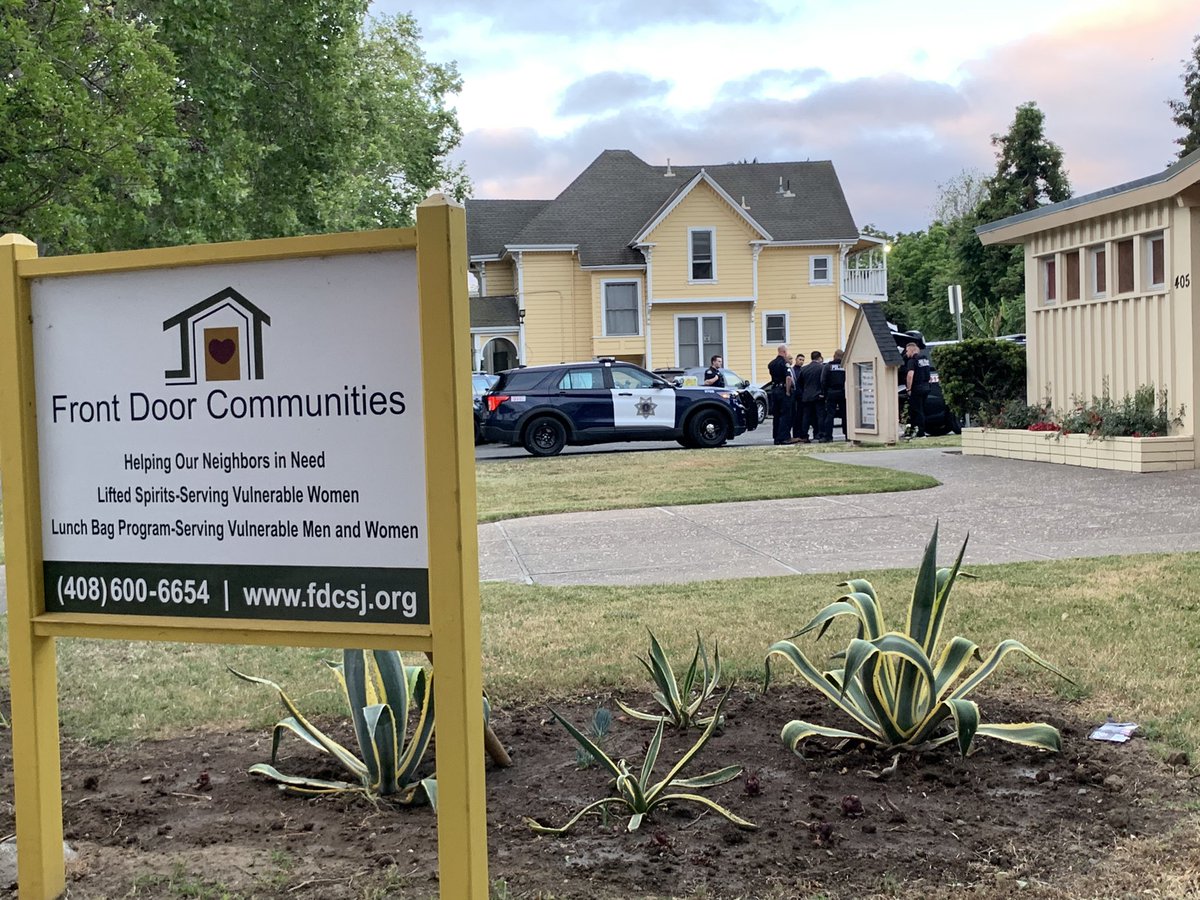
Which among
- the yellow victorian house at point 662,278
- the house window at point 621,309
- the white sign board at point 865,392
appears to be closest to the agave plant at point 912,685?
the white sign board at point 865,392

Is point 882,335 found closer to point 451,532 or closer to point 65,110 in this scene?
point 65,110

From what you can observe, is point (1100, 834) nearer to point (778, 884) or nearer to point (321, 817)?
point (778, 884)

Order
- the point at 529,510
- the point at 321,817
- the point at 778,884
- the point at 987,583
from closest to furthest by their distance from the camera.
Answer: the point at 778,884, the point at 321,817, the point at 987,583, the point at 529,510

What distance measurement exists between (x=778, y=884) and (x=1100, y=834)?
3.34 ft

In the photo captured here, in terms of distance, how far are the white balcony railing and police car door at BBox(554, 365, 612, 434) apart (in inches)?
1050

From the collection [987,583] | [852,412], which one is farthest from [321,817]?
[852,412]

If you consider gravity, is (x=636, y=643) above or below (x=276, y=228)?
below

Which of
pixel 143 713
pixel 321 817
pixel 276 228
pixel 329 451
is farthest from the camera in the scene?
pixel 276 228

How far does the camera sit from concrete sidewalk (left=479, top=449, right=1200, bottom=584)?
857 centimetres

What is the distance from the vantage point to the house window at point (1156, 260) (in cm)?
1424

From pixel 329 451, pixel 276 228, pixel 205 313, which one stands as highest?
pixel 276 228

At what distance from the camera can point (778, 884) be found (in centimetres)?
335

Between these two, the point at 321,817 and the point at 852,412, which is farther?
the point at 852,412

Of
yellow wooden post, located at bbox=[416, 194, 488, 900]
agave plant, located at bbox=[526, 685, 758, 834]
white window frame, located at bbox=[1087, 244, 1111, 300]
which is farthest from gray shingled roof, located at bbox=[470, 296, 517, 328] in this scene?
yellow wooden post, located at bbox=[416, 194, 488, 900]
